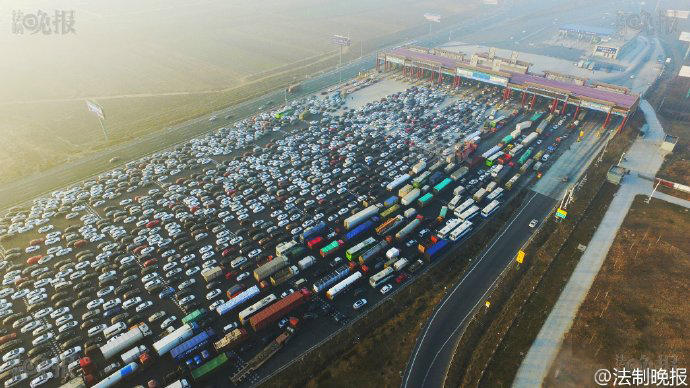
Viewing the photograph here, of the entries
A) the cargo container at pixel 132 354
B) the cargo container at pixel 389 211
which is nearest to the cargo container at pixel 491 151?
the cargo container at pixel 389 211

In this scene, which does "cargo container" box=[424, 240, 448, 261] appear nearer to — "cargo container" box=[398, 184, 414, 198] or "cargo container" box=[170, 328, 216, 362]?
"cargo container" box=[398, 184, 414, 198]

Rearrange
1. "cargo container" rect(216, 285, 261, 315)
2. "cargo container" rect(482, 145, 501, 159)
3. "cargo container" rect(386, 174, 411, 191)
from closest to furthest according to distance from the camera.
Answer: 1. "cargo container" rect(216, 285, 261, 315)
2. "cargo container" rect(386, 174, 411, 191)
3. "cargo container" rect(482, 145, 501, 159)

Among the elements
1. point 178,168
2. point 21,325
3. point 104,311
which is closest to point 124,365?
point 104,311

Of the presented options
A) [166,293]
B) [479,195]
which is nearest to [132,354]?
[166,293]

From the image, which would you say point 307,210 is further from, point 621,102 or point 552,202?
point 621,102

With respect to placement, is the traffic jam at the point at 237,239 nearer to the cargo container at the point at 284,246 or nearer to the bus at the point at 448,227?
the cargo container at the point at 284,246

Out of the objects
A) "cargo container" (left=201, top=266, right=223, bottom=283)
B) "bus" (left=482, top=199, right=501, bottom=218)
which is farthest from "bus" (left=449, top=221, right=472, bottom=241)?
"cargo container" (left=201, top=266, right=223, bottom=283)

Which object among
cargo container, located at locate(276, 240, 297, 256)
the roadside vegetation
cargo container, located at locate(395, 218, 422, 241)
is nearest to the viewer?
the roadside vegetation

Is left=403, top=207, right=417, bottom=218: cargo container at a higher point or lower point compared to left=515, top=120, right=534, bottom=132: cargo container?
lower
